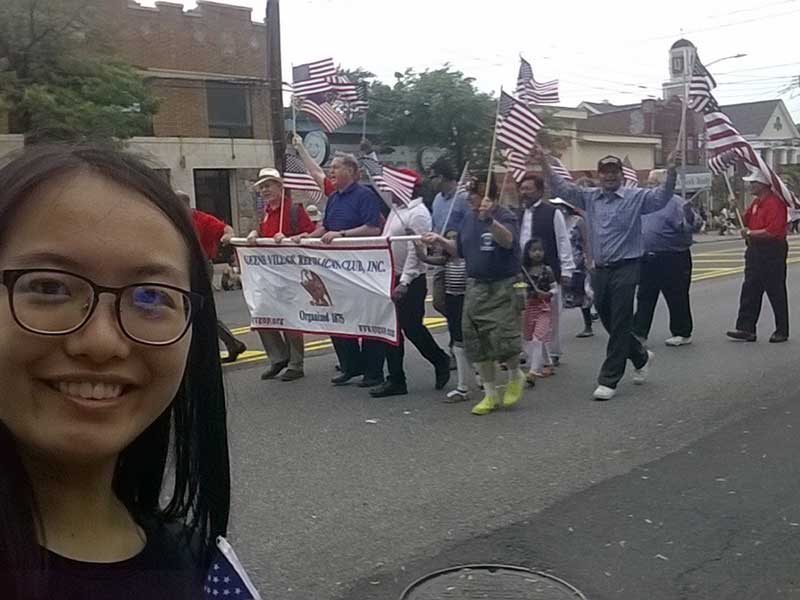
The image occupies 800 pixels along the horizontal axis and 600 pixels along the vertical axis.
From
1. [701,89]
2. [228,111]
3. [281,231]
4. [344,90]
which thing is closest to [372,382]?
[281,231]

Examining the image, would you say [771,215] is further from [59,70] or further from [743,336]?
[59,70]

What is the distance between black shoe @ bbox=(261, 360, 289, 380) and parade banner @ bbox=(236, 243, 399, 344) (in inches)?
13.9

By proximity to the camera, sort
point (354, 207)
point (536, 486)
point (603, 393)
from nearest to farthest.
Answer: point (536, 486) < point (603, 393) < point (354, 207)

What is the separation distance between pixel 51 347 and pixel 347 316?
294 inches

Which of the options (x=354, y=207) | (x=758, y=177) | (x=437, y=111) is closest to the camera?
(x=354, y=207)

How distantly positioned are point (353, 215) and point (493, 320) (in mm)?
1841

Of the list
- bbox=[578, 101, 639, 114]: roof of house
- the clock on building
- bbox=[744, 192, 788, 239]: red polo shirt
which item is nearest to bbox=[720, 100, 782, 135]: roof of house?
bbox=[578, 101, 639, 114]: roof of house

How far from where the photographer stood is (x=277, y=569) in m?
4.39

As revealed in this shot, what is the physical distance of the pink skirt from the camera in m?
8.68

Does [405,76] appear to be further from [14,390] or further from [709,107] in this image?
[14,390]

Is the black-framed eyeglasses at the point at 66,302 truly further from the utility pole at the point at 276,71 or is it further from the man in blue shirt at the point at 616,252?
the utility pole at the point at 276,71

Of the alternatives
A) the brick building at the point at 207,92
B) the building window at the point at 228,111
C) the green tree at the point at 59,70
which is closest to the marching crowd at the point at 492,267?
the green tree at the point at 59,70

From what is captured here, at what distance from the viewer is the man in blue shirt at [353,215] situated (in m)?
8.39

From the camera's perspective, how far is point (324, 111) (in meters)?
10.7
